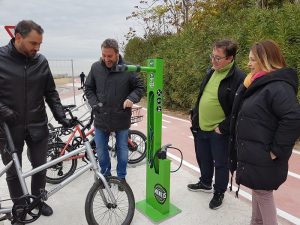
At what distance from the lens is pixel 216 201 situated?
3496 millimetres

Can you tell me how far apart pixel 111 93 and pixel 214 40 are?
5215 millimetres

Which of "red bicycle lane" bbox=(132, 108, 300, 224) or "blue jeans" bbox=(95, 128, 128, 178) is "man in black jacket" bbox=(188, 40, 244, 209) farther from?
"blue jeans" bbox=(95, 128, 128, 178)

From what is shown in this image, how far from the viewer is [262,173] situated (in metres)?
2.39

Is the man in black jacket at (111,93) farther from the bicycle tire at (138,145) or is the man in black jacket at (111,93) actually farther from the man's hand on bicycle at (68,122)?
the bicycle tire at (138,145)

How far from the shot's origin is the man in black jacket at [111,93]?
11.4 feet

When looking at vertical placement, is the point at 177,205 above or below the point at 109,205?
below

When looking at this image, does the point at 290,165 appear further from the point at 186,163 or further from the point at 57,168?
the point at 57,168

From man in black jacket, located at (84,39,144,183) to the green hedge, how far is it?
3482mm

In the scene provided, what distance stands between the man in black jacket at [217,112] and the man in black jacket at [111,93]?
2.52ft

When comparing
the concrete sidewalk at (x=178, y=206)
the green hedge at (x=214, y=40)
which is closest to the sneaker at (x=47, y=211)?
the concrete sidewalk at (x=178, y=206)

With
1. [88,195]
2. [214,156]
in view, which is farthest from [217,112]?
[88,195]

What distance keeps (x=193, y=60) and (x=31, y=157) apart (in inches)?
249

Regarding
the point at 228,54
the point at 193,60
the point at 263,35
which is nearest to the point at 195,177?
the point at 228,54

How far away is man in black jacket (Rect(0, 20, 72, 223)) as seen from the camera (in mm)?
2727
